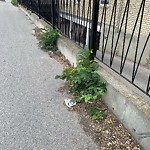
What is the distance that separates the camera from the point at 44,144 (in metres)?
2.01

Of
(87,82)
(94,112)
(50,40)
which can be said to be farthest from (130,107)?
(50,40)

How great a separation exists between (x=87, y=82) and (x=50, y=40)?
7.70 ft

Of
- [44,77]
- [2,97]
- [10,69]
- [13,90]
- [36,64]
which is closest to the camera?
[2,97]

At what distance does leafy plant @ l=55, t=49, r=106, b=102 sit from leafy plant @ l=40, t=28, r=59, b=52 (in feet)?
6.10

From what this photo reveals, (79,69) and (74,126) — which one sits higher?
(79,69)

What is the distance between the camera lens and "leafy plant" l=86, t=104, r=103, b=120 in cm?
235

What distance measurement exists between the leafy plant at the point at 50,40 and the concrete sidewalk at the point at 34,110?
0.36 m

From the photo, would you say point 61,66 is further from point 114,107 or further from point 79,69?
point 114,107

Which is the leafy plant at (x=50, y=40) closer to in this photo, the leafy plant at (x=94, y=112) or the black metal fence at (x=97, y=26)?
the black metal fence at (x=97, y=26)

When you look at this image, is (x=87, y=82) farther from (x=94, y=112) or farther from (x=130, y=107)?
Result: (x=130, y=107)

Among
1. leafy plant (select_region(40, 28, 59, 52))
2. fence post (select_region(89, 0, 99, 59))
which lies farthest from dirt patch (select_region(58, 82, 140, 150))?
leafy plant (select_region(40, 28, 59, 52))

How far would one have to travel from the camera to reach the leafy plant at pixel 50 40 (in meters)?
4.51

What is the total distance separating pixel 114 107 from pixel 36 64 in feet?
7.34

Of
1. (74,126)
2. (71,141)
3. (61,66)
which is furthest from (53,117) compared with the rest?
(61,66)
